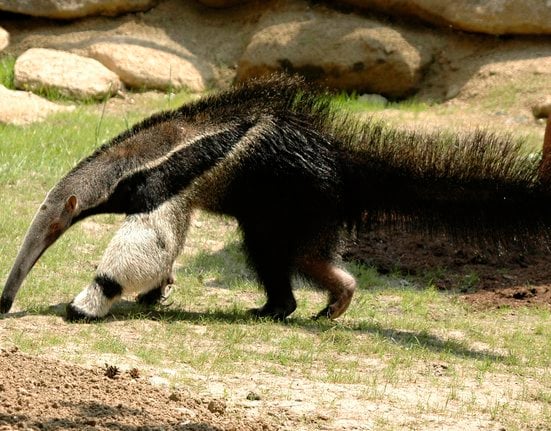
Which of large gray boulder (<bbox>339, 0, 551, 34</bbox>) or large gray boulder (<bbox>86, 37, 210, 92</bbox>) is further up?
large gray boulder (<bbox>339, 0, 551, 34</bbox>)

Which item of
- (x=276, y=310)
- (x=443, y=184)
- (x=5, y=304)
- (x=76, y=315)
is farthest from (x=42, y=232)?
(x=443, y=184)

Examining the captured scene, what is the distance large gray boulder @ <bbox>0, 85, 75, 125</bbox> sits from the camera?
1485cm

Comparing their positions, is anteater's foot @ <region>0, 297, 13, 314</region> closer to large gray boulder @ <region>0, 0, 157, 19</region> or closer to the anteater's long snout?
the anteater's long snout

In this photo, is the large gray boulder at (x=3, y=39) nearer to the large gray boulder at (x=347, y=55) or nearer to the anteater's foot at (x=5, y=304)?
the large gray boulder at (x=347, y=55)

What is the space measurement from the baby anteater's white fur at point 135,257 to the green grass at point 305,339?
193mm

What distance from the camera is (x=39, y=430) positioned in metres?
4.93

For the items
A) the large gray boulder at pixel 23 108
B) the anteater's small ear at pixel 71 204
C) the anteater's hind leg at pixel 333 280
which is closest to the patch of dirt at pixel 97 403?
the anteater's small ear at pixel 71 204

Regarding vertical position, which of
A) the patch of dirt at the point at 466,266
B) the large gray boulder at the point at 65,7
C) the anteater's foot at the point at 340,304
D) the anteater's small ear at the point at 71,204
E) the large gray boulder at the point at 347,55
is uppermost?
the anteater's small ear at the point at 71,204

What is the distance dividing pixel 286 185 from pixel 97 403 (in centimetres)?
311

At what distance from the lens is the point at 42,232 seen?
795cm

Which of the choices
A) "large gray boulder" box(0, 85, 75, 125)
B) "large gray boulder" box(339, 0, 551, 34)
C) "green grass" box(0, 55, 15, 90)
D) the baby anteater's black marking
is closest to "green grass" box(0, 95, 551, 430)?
the baby anteater's black marking

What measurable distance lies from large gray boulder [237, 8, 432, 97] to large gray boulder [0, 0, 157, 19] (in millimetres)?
2677

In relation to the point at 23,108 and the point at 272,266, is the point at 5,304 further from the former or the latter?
the point at 23,108

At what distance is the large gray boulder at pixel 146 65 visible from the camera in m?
17.0
